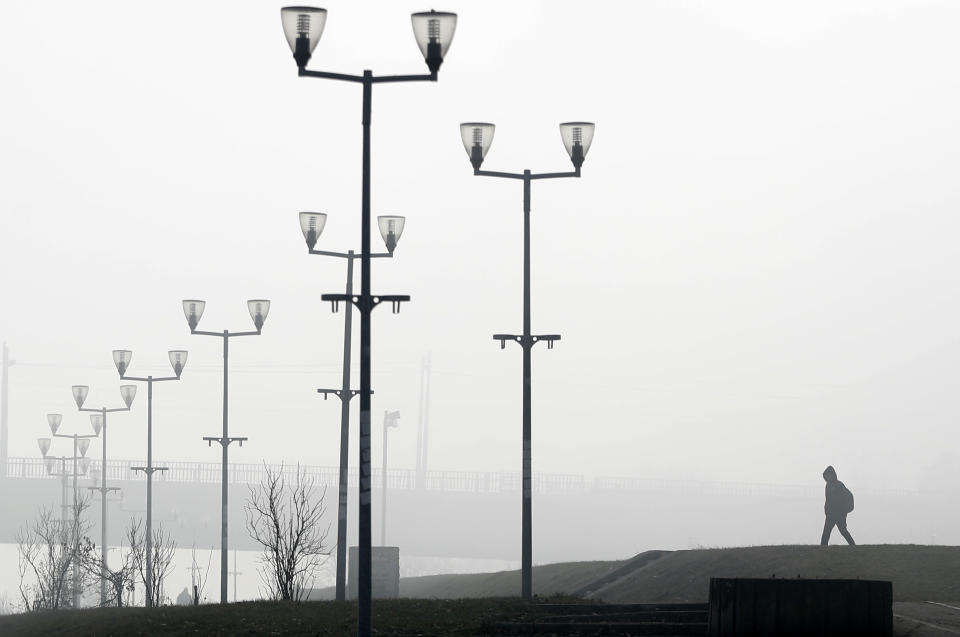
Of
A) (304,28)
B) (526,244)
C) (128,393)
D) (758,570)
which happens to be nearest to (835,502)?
(758,570)

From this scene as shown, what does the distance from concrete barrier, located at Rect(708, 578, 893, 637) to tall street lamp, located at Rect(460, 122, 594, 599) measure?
605 cm

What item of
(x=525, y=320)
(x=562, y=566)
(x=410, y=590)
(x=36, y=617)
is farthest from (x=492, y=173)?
(x=410, y=590)

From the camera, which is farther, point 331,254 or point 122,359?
point 122,359

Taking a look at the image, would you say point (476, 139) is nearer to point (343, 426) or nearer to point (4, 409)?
point (343, 426)

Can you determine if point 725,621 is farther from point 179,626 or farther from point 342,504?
point 342,504

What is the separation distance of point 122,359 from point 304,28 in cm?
2664

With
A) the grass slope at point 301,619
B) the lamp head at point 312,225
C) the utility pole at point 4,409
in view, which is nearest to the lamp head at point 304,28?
the grass slope at point 301,619

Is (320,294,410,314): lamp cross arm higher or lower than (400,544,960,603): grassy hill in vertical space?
higher

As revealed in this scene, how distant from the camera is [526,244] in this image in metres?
26.1

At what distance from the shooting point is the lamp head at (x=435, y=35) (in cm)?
1847

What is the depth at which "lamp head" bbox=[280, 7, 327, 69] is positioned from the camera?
59.3 feet

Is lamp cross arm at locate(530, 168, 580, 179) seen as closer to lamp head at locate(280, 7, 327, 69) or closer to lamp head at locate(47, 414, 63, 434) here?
lamp head at locate(280, 7, 327, 69)

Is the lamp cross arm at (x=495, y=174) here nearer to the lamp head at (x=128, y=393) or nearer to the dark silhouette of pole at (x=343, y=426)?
the dark silhouette of pole at (x=343, y=426)

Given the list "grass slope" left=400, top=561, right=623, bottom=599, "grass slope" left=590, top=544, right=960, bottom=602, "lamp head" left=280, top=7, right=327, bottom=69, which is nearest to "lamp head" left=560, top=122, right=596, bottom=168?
"grass slope" left=590, top=544, right=960, bottom=602
